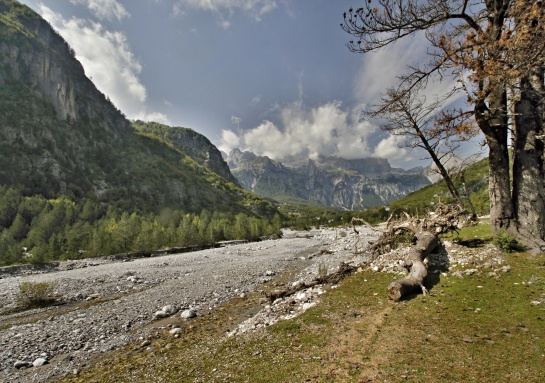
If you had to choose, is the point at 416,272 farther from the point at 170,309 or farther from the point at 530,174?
the point at 170,309

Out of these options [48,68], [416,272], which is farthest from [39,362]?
[48,68]

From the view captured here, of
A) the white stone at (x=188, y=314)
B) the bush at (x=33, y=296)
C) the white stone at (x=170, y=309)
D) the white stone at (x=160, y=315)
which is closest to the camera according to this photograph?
the white stone at (x=188, y=314)

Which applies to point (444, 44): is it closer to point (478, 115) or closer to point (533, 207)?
point (478, 115)

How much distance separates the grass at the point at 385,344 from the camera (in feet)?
18.1

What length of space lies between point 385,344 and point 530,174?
10.4 metres

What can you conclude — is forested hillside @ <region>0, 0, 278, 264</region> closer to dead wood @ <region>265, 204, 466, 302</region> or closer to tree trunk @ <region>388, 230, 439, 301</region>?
dead wood @ <region>265, 204, 466, 302</region>

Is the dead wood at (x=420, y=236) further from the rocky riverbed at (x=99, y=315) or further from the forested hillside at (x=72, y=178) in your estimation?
the forested hillside at (x=72, y=178)

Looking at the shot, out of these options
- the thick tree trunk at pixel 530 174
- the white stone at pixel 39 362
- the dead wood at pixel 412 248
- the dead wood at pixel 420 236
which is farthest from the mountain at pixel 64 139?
the thick tree trunk at pixel 530 174

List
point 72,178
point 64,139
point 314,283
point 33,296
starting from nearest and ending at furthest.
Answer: point 314,283 < point 33,296 < point 72,178 < point 64,139

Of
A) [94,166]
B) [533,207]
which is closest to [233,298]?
[533,207]

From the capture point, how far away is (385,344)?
669 cm

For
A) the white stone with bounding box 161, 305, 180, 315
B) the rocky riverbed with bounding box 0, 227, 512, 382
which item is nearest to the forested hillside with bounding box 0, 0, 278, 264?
the rocky riverbed with bounding box 0, 227, 512, 382

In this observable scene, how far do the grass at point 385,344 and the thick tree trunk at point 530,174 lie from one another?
1.37m

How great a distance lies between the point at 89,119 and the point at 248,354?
205 metres
